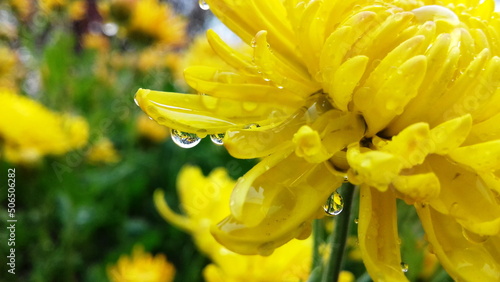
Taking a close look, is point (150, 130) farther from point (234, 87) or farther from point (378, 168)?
point (378, 168)

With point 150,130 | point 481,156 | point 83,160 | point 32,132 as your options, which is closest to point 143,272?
point 32,132

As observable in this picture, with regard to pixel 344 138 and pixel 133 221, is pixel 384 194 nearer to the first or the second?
pixel 344 138

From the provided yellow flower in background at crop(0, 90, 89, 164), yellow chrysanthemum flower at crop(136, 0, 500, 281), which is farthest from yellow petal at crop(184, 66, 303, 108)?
yellow flower in background at crop(0, 90, 89, 164)

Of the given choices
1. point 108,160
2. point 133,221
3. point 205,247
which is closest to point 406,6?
point 205,247

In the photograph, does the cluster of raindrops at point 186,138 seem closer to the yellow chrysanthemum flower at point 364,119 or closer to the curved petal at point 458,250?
the yellow chrysanthemum flower at point 364,119

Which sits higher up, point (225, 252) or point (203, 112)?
point (203, 112)

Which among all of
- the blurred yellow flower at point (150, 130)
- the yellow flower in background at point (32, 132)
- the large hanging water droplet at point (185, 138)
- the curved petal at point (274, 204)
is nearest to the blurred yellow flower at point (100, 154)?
the yellow flower in background at point (32, 132)

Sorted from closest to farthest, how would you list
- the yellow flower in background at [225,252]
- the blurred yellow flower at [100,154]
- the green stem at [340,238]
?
1. the green stem at [340,238]
2. the yellow flower in background at [225,252]
3. the blurred yellow flower at [100,154]
